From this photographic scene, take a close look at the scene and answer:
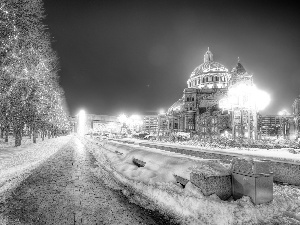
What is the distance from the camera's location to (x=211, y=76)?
143125mm

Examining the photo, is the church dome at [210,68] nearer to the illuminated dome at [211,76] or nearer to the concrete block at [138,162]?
the illuminated dome at [211,76]

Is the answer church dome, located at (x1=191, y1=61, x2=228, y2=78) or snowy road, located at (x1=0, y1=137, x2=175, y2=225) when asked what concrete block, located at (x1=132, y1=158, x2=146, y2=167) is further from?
church dome, located at (x1=191, y1=61, x2=228, y2=78)

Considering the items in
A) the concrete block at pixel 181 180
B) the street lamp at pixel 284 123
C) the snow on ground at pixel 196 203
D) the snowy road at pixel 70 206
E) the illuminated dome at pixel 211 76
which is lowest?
the snowy road at pixel 70 206

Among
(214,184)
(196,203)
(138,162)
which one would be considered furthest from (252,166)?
(138,162)

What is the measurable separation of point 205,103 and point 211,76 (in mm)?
36103

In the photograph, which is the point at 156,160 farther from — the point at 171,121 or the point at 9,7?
the point at 171,121

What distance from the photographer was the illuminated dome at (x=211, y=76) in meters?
142

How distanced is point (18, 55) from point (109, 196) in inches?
757

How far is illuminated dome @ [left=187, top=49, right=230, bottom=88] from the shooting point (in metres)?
142

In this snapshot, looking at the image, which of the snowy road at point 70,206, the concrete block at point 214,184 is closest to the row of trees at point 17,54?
the snowy road at point 70,206

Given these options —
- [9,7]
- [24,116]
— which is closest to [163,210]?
[9,7]

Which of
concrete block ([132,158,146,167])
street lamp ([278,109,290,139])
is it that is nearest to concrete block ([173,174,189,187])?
concrete block ([132,158,146,167])

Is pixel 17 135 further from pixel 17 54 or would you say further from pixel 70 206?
pixel 70 206

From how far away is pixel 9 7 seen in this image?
20625mm
